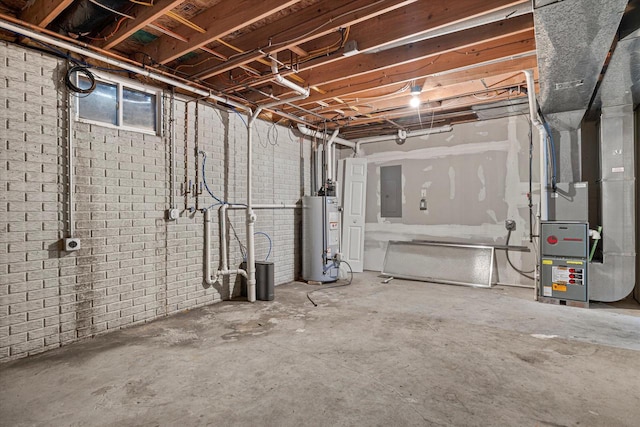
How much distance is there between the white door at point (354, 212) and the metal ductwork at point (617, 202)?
3.36m

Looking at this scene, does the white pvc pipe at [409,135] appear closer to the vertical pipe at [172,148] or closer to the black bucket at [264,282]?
the black bucket at [264,282]

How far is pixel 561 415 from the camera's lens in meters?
1.84

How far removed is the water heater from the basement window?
251 cm

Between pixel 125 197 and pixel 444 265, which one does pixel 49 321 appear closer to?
pixel 125 197

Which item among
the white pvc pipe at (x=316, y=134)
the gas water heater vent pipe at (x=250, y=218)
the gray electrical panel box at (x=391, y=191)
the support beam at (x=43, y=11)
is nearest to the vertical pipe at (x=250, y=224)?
the gas water heater vent pipe at (x=250, y=218)

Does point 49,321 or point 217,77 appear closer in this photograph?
point 49,321

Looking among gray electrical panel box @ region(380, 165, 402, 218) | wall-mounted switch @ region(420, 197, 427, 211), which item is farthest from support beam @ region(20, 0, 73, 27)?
wall-mounted switch @ region(420, 197, 427, 211)

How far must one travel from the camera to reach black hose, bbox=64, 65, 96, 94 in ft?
9.37

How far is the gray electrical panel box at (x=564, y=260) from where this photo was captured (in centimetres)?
385

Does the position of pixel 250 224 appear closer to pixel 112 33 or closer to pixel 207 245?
pixel 207 245

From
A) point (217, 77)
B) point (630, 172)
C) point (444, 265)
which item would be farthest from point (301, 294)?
point (630, 172)

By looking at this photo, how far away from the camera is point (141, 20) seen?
2482 mm

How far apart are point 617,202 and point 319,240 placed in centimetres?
378

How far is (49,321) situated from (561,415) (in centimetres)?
373
